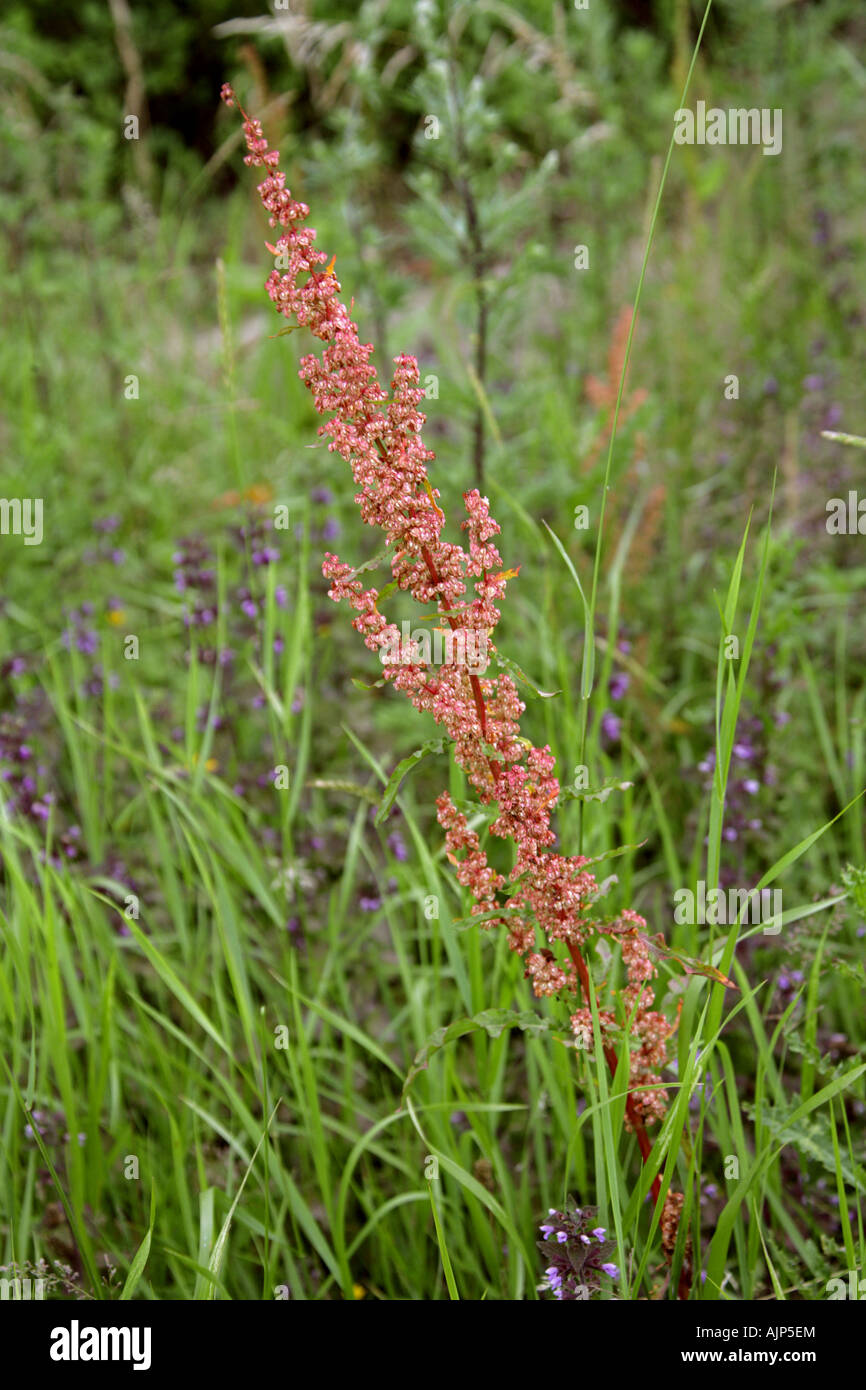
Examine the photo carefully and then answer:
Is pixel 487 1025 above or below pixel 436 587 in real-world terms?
below

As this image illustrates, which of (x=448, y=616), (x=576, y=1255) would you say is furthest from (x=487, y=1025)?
(x=448, y=616)

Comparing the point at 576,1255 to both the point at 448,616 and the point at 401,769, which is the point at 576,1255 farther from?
the point at 448,616

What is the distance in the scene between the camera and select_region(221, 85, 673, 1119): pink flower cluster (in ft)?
3.82

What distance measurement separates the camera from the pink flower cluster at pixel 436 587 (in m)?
1.16

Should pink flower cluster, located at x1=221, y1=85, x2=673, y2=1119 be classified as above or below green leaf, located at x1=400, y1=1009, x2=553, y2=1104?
above

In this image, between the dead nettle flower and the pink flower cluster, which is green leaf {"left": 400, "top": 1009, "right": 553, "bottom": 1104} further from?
the dead nettle flower

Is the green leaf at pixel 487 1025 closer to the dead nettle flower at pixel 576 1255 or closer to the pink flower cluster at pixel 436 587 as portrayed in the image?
the pink flower cluster at pixel 436 587

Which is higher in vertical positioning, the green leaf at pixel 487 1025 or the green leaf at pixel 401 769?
the green leaf at pixel 401 769

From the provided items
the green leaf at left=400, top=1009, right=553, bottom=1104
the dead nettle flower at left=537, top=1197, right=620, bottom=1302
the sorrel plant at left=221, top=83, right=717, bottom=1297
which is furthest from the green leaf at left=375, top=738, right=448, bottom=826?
the dead nettle flower at left=537, top=1197, right=620, bottom=1302

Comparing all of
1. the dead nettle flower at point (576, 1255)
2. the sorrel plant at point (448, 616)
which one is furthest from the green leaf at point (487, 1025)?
the dead nettle flower at point (576, 1255)

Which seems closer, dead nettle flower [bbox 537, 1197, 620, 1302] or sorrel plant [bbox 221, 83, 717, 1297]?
sorrel plant [bbox 221, 83, 717, 1297]

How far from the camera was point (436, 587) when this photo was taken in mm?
1221
